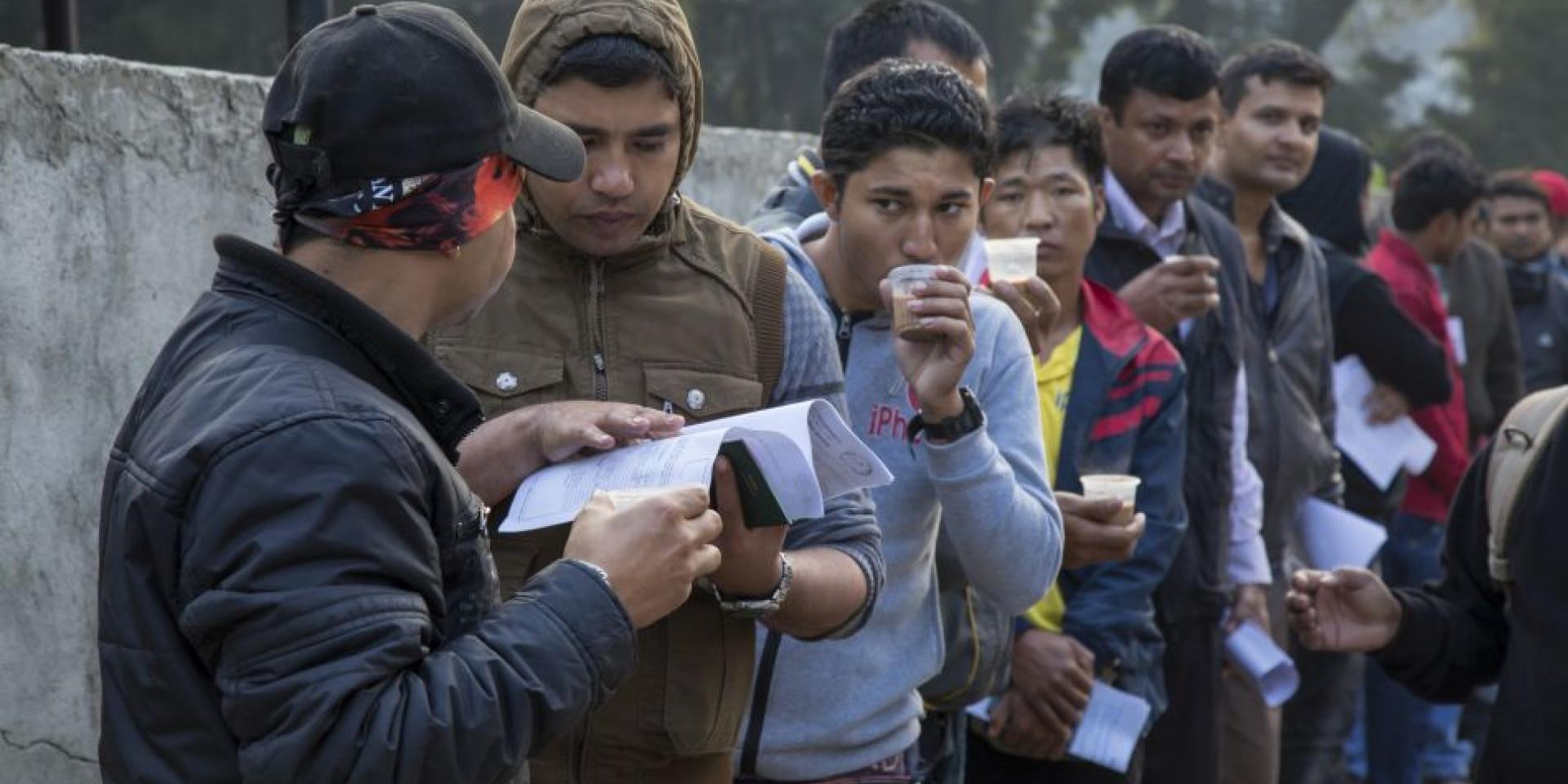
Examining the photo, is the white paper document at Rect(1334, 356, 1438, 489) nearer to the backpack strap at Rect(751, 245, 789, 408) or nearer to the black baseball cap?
the backpack strap at Rect(751, 245, 789, 408)

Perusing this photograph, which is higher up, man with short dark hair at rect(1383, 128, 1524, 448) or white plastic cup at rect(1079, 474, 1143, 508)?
white plastic cup at rect(1079, 474, 1143, 508)

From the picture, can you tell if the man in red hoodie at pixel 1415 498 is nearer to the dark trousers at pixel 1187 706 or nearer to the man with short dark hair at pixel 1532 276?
the man with short dark hair at pixel 1532 276

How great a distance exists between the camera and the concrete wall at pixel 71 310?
358 cm

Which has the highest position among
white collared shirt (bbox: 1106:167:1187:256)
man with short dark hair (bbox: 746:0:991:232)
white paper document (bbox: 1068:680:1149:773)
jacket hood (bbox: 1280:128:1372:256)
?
man with short dark hair (bbox: 746:0:991:232)

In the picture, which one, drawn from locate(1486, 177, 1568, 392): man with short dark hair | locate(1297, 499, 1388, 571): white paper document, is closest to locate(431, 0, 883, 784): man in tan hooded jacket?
locate(1297, 499, 1388, 571): white paper document

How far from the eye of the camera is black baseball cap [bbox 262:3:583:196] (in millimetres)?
2266

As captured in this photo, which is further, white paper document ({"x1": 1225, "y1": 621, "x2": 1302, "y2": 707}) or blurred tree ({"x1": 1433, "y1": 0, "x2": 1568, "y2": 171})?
blurred tree ({"x1": 1433, "y1": 0, "x2": 1568, "y2": 171})

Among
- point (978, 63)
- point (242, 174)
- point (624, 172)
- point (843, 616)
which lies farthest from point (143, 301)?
point (978, 63)

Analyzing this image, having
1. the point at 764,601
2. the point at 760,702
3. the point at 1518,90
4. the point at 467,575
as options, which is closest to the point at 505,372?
the point at 764,601

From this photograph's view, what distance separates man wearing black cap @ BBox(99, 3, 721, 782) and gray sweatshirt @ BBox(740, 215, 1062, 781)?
103 centimetres

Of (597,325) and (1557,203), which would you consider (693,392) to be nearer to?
(597,325)

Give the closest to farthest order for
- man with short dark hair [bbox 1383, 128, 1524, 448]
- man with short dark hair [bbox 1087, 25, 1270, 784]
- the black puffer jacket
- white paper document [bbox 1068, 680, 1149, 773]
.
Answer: the black puffer jacket < white paper document [bbox 1068, 680, 1149, 773] < man with short dark hair [bbox 1087, 25, 1270, 784] < man with short dark hair [bbox 1383, 128, 1524, 448]

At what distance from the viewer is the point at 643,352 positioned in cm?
303

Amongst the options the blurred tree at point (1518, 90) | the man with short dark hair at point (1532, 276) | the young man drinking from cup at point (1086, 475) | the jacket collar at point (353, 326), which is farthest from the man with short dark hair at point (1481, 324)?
the blurred tree at point (1518, 90)
